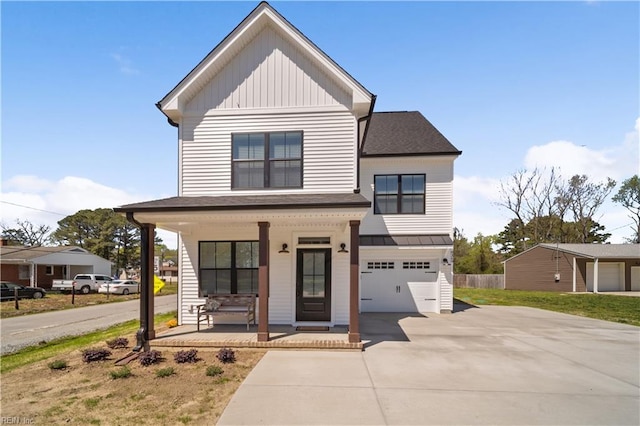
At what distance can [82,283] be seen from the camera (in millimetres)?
28016

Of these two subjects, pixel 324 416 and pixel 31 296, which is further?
pixel 31 296

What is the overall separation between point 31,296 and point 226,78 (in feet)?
78.2

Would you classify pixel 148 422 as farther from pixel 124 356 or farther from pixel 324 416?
pixel 124 356

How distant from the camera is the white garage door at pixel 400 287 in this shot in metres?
13.8

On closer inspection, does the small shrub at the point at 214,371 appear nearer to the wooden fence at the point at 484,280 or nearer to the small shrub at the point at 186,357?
the small shrub at the point at 186,357

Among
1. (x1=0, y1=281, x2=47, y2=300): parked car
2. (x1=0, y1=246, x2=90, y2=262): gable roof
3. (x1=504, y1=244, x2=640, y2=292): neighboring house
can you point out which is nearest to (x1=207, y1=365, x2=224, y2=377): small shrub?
(x1=0, y1=281, x2=47, y2=300): parked car

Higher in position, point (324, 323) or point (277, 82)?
point (277, 82)

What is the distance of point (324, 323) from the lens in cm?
981

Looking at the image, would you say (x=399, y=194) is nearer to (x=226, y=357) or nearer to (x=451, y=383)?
(x=451, y=383)

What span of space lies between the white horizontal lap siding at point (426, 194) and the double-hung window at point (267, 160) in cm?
476

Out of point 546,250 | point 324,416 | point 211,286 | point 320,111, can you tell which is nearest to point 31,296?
point 211,286

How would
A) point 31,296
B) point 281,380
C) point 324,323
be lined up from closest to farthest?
point 281,380, point 324,323, point 31,296

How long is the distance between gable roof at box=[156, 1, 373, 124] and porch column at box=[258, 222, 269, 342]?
185 inches

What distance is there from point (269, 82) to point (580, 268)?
31.5 metres
